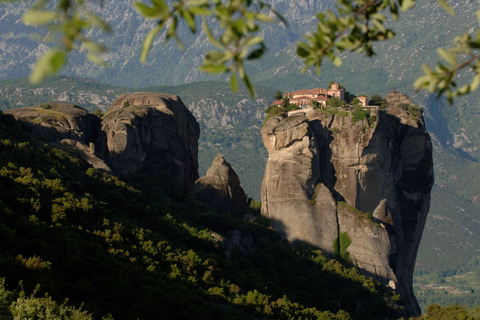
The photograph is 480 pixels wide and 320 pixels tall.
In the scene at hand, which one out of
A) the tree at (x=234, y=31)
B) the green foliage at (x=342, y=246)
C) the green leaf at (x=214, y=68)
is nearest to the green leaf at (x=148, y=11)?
the tree at (x=234, y=31)

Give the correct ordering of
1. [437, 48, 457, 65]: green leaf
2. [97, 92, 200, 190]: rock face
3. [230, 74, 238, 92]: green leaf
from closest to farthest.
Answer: [230, 74, 238, 92]: green leaf < [437, 48, 457, 65]: green leaf < [97, 92, 200, 190]: rock face

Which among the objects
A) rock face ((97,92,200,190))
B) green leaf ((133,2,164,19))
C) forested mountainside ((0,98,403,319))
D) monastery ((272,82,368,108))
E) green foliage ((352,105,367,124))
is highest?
monastery ((272,82,368,108))

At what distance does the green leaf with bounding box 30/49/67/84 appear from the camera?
16.1 feet

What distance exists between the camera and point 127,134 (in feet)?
175

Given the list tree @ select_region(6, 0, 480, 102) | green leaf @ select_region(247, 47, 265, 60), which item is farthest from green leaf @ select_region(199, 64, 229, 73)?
green leaf @ select_region(247, 47, 265, 60)

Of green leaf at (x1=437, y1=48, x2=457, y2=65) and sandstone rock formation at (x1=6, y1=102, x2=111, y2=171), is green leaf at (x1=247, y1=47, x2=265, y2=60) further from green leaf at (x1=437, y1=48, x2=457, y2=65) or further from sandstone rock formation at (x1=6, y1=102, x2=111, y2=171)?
sandstone rock formation at (x1=6, y1=102, x2=111, y2=171)

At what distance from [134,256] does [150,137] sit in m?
25.0

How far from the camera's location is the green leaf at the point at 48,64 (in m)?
4.91

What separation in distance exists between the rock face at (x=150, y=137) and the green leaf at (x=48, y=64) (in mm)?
46469

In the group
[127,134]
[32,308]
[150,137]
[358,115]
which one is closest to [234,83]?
[32,308]

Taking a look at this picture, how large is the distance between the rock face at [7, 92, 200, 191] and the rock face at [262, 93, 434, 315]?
8283mm

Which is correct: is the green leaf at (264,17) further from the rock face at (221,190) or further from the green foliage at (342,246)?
the green foliage at (342,246)

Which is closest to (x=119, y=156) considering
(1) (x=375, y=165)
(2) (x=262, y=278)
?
(2) (x=262, y=278)

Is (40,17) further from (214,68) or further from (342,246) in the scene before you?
(342,246)
